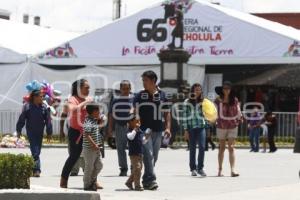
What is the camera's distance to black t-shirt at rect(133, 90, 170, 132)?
1430 cm

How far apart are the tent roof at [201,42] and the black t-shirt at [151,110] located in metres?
19.9

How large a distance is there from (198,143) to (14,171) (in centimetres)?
646

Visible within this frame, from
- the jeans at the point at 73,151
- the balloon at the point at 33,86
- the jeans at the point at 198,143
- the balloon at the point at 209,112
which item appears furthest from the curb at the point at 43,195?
the balloon at the point at 33,86

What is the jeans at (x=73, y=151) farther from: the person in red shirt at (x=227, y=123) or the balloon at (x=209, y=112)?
the person in red shirt at (x=227, y=123)

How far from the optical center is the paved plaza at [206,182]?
43.5 feet

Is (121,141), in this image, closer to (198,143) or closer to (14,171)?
(198,143)

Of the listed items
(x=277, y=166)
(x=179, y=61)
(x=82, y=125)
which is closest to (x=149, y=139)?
(x=82, y=125)

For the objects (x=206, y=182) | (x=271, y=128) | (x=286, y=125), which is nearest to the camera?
(x=206, y=182)

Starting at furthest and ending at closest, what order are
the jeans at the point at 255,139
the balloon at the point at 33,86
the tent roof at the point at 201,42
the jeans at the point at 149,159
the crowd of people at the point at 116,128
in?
the tent roof at the point at 201,42 < the jeans at the point at 255,139 < the balloon at the point at 33,86 < the jeans at the point at 149,159 < the crowd of people at the point at 116,128

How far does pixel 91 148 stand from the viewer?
13617 millimetres

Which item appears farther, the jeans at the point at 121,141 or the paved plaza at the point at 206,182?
the jeans at the point at 121,141

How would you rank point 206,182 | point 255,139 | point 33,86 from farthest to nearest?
point 255,139 < point 33,86 < point 206,182

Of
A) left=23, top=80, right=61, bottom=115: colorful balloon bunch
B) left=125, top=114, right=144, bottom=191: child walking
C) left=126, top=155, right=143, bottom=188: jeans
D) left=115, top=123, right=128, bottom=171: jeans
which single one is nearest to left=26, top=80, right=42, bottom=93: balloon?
left=23, top=80, right=61, bottom=115: colorful balloon bunch

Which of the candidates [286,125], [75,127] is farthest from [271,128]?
[75,127]
